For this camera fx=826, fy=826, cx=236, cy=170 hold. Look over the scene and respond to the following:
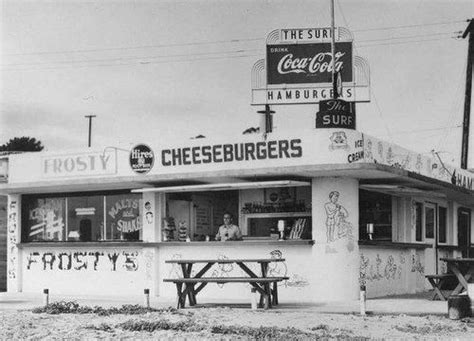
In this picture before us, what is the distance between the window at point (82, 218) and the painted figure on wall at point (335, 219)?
473 cm

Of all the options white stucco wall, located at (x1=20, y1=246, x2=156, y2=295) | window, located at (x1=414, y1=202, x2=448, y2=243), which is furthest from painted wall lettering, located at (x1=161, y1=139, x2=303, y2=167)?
window, located at (x1=414, y1=202, x2=448, y2=243)

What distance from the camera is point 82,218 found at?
66.6 feet

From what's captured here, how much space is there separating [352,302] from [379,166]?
2.76 metres

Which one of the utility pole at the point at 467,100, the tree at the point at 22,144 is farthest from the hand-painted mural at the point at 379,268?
the tree at the point at 22,144

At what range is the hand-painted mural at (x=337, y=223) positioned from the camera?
1697 centimetres

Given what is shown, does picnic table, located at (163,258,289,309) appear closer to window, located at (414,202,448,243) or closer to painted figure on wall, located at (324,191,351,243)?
painted figure on wall, located at (324,191,351,243)

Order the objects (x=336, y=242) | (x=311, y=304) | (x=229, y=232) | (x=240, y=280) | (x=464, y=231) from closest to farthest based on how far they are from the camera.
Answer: (x=240, y=280)
(x=311, y=304)
(x=336, y=242)
(x=229, y=232)
(x=464, y=231)

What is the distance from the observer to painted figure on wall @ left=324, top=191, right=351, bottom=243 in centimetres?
1697

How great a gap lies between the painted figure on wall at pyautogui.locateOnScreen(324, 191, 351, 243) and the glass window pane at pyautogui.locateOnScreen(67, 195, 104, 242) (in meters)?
5.93

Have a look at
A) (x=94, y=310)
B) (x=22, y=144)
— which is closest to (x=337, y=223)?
(x=94, y=310)

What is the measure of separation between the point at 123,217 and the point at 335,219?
5.41m

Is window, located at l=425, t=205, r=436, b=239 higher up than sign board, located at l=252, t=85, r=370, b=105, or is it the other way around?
sign board, located at l=252, t=85, r=370, b=105

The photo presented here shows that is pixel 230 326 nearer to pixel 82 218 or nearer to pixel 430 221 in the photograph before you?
pixel 82 218

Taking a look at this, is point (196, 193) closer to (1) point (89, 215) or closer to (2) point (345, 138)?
(1) point (89, 215)
